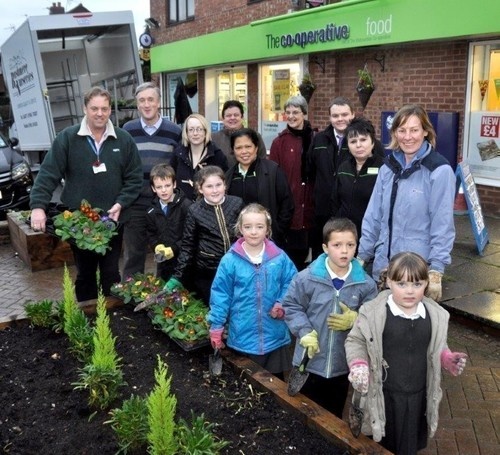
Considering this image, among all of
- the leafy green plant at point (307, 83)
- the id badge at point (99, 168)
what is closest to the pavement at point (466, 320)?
the id badge at point (99, 168)

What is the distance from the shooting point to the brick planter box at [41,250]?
687 centimetres

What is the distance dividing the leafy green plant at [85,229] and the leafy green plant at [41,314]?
47 centimetres

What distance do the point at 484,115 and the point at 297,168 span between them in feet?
14.6

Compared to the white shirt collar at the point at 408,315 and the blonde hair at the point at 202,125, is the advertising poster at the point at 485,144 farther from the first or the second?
the white shirt collar at the point at 408,315

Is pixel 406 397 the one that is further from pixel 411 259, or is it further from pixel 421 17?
pixel 421 17

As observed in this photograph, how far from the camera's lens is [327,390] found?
328 centimetres

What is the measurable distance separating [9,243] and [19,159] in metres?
1.66

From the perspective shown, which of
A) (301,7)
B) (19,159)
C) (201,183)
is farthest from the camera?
(301,7)

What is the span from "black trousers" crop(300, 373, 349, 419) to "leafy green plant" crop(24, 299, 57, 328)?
183 cm

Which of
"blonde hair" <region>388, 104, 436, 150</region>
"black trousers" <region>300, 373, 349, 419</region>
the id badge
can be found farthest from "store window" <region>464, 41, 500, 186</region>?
"black trousers" <region>300, 373, 349, 419</region>

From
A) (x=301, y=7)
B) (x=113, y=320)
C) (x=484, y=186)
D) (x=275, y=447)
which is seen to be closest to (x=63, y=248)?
(x=113, y=320)

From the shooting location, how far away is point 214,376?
335 cm

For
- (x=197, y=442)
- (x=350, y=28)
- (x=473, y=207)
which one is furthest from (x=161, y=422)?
(x=350, y=28)

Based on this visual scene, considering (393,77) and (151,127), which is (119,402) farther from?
(393,77)
